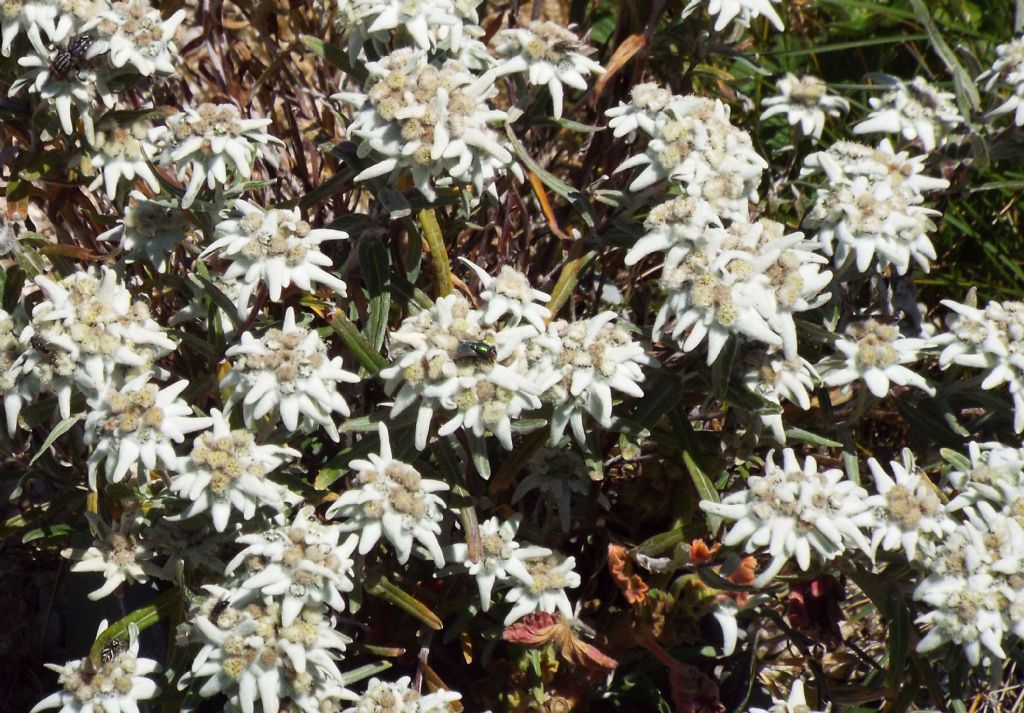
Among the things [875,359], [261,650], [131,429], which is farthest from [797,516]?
[131,429]

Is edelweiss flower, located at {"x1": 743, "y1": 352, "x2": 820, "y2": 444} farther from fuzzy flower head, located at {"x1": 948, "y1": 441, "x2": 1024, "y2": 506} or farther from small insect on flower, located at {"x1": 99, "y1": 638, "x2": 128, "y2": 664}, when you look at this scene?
small insect on flower, located at {"x1": 99, "y1": 638, "x2": 128, "y2": 664}

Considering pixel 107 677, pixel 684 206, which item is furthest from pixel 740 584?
pixel 107 677

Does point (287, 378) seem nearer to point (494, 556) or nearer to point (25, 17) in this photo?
point (494, 556)

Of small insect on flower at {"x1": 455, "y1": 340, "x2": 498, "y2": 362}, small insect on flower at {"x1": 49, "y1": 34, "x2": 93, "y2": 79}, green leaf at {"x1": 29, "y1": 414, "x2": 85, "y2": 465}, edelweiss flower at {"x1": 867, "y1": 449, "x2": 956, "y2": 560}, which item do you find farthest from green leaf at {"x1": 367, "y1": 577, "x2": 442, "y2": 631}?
small insect on flower at {"x1": 49, "y1": 34, "x2": 93, "y2": 79}

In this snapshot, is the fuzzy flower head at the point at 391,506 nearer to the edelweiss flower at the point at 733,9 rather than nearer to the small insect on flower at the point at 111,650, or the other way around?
the small insect on flower at the point at 111,650

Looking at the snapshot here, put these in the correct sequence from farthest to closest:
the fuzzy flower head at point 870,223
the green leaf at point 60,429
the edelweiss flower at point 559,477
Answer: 1. the edelweiss flower at point 559,477
2. the fuzzy flower head at point 870,223
3. the green leaf at point 60,429

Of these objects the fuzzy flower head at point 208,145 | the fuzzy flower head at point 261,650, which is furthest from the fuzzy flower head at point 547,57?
the fuzzy flower head at point 261,650
